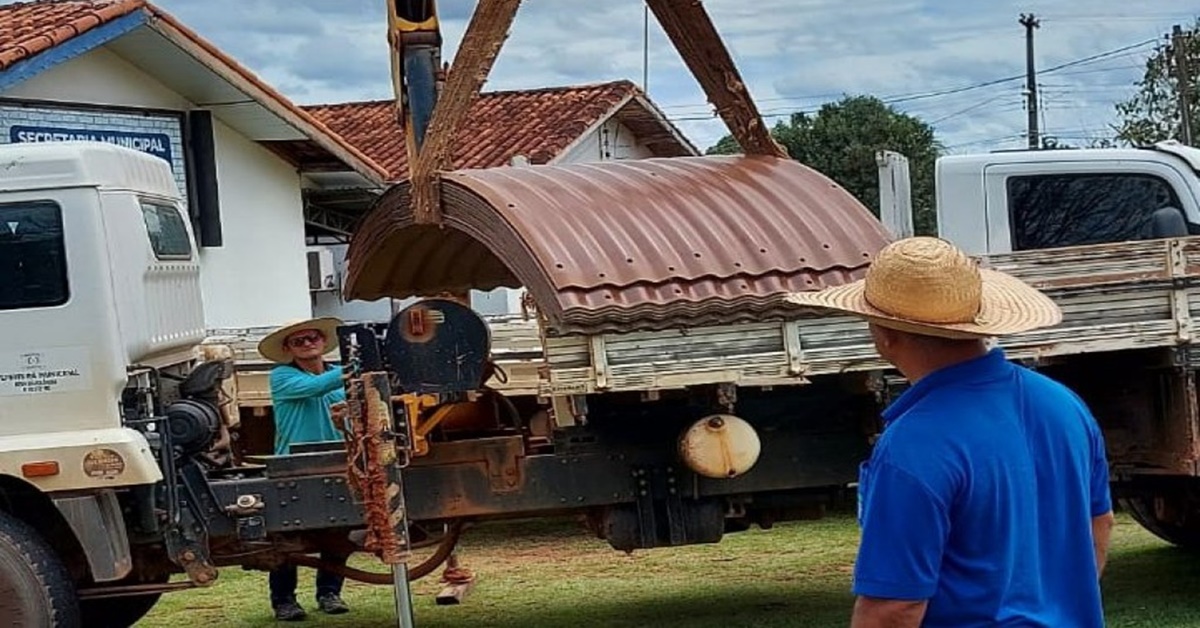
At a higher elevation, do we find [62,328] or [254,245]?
[254,245]

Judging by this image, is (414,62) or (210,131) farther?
(210,131)

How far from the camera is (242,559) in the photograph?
725 cm

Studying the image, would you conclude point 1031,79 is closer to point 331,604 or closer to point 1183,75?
point 1183,75

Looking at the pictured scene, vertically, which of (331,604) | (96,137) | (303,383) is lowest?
(331,604)

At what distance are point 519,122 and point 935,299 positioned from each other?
19.6 m

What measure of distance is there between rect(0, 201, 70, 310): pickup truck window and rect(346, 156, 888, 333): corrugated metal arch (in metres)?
1.48

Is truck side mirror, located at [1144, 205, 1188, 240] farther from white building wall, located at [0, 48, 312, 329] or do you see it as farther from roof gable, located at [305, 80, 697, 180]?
roof gable, located at [305, 80, 697, 180]

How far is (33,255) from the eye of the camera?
6.55 meters

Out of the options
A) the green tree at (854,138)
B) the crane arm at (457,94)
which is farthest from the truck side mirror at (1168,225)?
the green tree at (854,138)

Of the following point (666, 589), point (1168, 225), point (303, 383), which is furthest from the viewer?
point (666, 589)

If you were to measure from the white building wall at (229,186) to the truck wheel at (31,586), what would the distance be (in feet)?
21.0

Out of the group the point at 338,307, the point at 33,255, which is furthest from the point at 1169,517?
the point at 338,307

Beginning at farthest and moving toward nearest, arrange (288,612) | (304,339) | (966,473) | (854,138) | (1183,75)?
(854,138) → (1183,75) → (288,612) → (304,339) → (966,473)

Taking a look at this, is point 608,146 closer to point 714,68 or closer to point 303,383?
point 303,383
